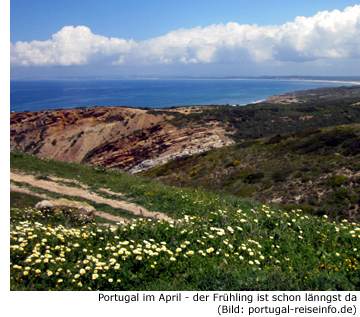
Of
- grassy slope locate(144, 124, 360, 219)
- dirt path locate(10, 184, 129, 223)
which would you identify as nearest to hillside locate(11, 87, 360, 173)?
grassy slope locate(144, 124, 360, 219)

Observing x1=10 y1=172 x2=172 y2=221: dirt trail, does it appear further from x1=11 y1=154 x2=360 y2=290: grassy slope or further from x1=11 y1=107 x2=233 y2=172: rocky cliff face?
x1=11 y1=107 x2=233 y2=172: rocky cliff face

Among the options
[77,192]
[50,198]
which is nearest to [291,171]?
[77,192]

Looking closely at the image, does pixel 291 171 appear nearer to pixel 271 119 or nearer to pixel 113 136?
pixel 271 119

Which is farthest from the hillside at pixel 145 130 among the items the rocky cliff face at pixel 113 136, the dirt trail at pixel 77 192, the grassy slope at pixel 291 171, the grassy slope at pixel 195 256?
the grassy slope at pixel 195 256

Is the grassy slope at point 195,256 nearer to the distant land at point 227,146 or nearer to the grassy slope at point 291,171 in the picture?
the grassy slope at point 291,171

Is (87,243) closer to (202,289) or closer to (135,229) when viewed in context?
(135,229)
